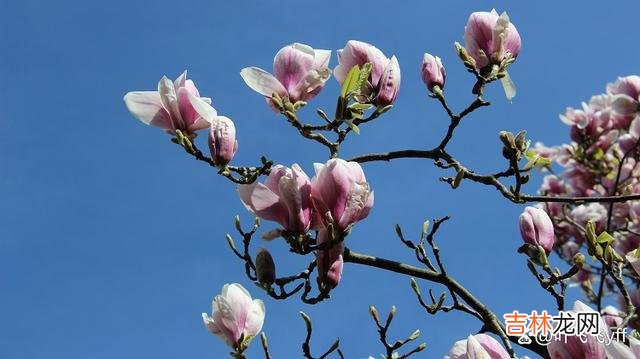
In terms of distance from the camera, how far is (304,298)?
191 centimetres

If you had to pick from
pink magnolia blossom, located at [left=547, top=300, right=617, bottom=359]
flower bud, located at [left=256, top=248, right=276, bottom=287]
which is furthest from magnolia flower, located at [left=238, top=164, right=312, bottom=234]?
pink magnolia blossom, located at [left=547, top=300, right=617, bottom=359]

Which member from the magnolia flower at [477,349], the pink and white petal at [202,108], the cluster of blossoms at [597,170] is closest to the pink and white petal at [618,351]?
the magnolia flower at [477,349]

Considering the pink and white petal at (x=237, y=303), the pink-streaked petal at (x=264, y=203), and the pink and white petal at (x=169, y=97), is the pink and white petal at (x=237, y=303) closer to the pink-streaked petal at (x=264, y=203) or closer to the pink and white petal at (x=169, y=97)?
the pink-streaked petal at (x=264, y=203)

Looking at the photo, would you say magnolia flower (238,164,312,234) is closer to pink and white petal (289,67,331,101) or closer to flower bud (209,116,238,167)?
flower bud (209,116,238,167)

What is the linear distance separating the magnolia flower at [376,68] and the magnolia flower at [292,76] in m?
0.08

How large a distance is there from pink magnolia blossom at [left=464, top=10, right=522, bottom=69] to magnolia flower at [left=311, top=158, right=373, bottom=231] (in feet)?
2.23

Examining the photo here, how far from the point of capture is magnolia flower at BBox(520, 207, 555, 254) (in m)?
2.13

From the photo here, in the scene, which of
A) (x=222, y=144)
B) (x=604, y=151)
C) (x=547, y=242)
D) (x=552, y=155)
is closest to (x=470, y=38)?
(x=547, y=242)

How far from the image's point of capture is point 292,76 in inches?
79.7

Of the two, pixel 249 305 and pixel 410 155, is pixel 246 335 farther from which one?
pixel 410 155

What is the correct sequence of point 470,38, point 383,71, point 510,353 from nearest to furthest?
1. point 510,353
2. point 383,71
3. point 470,38

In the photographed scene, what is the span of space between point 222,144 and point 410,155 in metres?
0.53

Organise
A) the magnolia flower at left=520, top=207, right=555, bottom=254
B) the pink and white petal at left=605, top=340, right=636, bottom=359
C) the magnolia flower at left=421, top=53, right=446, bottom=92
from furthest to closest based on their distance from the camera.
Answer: the magnolia flower at left=421, top=53, right=446, bottom=92 < the magnolia flower at left=520, top=207, right=555, bottom=254 < the pink and white petal at left=605, top=340, right=636, bottom=359

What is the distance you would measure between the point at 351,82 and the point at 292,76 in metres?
0.16
